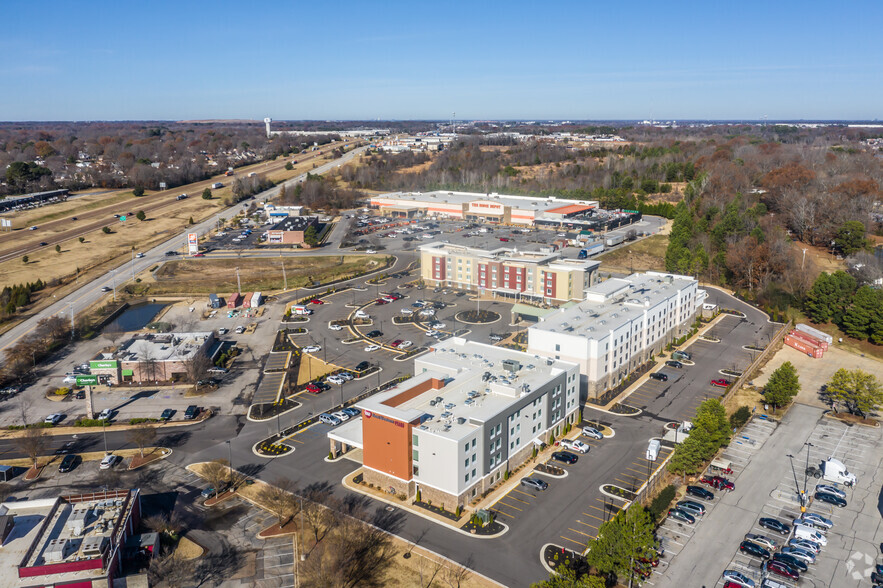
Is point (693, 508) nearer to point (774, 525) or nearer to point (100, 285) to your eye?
point (774, 525)

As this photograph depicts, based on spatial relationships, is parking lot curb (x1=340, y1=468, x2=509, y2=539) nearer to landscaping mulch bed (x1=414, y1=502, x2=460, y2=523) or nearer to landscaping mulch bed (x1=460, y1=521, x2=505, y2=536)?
landscaping mulch bed (x1=460, y1=521, x2=505, y2=536)

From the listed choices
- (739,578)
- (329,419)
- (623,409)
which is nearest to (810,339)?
(623,409)

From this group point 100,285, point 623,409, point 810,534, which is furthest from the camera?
point 100,285

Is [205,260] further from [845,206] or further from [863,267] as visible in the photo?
[845,206]

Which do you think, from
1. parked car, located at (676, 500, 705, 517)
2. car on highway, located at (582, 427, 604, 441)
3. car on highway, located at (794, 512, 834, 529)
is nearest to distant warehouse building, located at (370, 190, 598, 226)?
car on highway, located at (582, 427, 604, 441)

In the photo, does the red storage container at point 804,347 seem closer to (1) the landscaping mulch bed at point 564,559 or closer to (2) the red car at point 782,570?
(2) the red car at point 782,570

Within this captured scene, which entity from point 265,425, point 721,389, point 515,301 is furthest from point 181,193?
point 721,389

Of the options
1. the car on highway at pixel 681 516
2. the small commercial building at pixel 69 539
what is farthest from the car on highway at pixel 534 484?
the small commercial building at pixel 69 539
